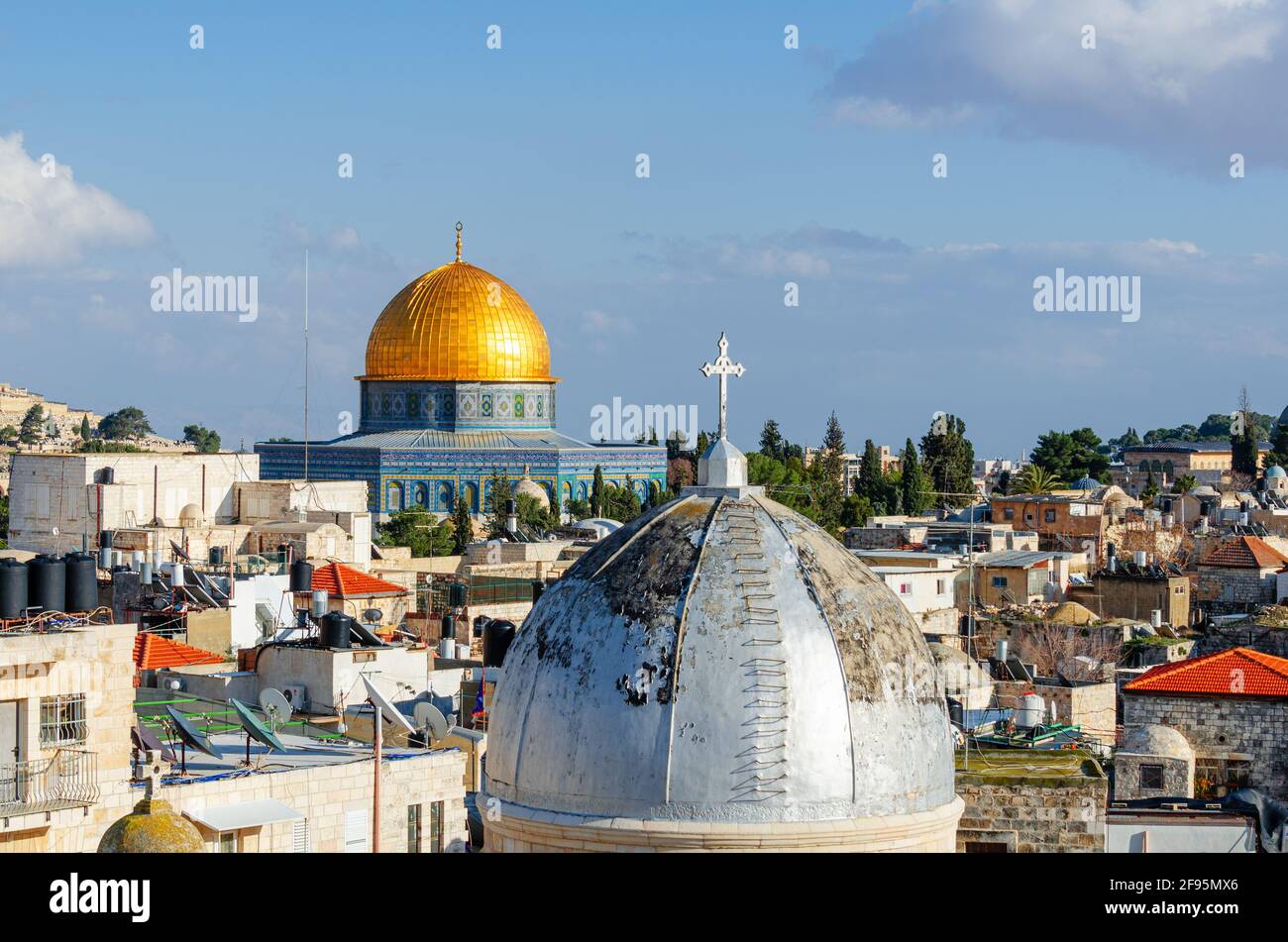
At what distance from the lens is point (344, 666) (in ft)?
56.3

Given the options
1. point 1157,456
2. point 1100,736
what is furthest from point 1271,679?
point 1157,456

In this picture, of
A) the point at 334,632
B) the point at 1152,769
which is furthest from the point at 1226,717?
the point at 334,632

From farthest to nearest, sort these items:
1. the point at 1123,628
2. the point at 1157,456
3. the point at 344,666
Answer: the point at 1157,456 < the point at 1123,628 < the point at 344,666

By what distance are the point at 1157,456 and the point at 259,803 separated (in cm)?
8068

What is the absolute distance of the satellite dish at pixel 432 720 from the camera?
49.1ft

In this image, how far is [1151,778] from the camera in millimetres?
17609

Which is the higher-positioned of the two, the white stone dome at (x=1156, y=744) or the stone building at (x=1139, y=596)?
the stone building at (x=1139, y=596)

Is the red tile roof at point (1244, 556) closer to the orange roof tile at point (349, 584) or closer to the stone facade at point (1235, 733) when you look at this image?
the orange roof tile at point (349, 584)

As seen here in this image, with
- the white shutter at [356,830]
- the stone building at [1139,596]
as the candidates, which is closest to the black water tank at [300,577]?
the white shutter at [356,830]

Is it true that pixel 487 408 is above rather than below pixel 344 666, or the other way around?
above

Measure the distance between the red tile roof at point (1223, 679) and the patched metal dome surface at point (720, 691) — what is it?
34.8ft

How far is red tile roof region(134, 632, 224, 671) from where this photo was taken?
61.1ft

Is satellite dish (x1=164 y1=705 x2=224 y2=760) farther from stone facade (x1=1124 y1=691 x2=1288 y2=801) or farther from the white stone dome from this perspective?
stone facade (x1=1124 y1=691 x2=1288 y2=801)
